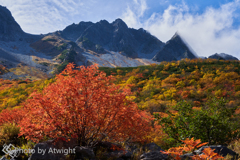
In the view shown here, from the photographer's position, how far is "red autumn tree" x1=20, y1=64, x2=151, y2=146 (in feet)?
12.9

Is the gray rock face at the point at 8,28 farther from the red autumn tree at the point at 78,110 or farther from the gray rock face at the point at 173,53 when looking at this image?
the red autumn tree at the point at 78,110

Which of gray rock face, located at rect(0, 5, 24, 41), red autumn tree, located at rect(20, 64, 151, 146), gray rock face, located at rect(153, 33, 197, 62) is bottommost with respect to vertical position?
red autumn tree, located at rect(20, 64, 151, 146)

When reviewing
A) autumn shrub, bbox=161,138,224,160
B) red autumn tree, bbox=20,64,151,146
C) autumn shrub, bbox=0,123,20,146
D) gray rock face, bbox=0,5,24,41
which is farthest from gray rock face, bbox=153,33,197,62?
autumn shrub, bbox=161,138,224,160

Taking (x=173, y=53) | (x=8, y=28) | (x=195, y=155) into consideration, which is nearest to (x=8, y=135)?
Answer: (x=195, y=155)

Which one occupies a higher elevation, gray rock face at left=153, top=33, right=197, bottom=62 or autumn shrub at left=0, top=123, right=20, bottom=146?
gray rock face at left=153, top=33, right=197, bottom=62

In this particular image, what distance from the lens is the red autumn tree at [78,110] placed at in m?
3.94

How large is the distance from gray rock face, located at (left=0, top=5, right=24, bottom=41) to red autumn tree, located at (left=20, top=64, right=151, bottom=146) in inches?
7095

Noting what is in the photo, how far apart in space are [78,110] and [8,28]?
7834 inches

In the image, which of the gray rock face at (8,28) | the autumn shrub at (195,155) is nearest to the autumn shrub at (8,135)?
the autumn shrub at (195,155)

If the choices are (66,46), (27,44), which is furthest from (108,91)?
(27,44)

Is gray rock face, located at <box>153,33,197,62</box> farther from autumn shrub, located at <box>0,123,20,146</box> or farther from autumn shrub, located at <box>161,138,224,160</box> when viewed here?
autumn shrub, located at <box>161,138,224,160</box>

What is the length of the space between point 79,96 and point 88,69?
1189 mm

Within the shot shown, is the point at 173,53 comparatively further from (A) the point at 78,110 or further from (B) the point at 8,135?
(B) the point at 8,135

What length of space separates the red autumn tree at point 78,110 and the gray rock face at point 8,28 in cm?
18022
